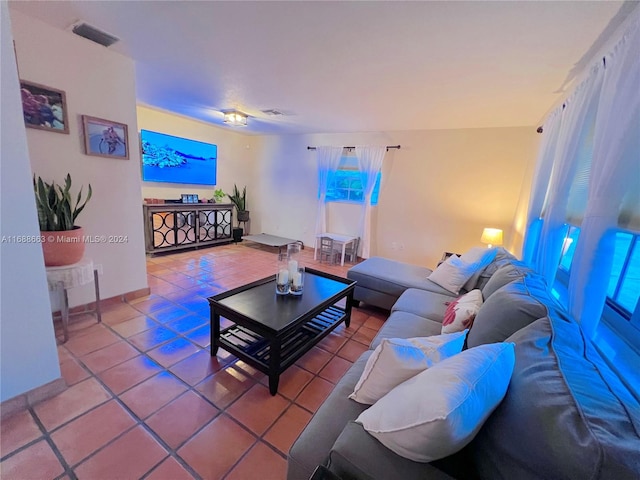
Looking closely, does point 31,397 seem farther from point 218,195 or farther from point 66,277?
point 218,195

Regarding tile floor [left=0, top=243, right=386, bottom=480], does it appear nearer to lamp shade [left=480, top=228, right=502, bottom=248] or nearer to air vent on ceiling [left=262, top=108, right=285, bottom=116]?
lamp shade [left=480, top=228, right=502, bottom=248]

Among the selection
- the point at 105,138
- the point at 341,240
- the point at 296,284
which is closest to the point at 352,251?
the point at 341,240

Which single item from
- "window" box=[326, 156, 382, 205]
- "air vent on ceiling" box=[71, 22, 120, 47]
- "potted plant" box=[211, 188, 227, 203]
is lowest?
"potted plant" box=[211, 188, 227, 203]

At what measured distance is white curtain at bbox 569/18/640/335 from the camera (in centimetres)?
105

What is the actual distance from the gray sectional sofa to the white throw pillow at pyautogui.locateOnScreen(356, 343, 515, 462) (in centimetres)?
4

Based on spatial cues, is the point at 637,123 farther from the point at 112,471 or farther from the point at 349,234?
the point at 349,234

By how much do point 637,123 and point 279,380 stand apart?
2141mm

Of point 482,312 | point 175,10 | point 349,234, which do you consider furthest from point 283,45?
point 349,234

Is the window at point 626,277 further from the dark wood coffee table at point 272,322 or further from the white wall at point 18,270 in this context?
the white wall at point 18,270

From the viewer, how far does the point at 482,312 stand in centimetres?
138

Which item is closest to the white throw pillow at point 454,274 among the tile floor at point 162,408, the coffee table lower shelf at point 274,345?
the tile floor at point 162,408

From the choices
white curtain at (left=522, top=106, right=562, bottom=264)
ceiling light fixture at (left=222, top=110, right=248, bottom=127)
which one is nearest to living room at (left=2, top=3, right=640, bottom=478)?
white curtain at (left=522, top=106, right=562, bottom=264)

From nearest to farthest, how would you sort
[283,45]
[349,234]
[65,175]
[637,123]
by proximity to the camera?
[637,123], [283,45], [65,175], [349,234]

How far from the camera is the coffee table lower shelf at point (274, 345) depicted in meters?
1.54
